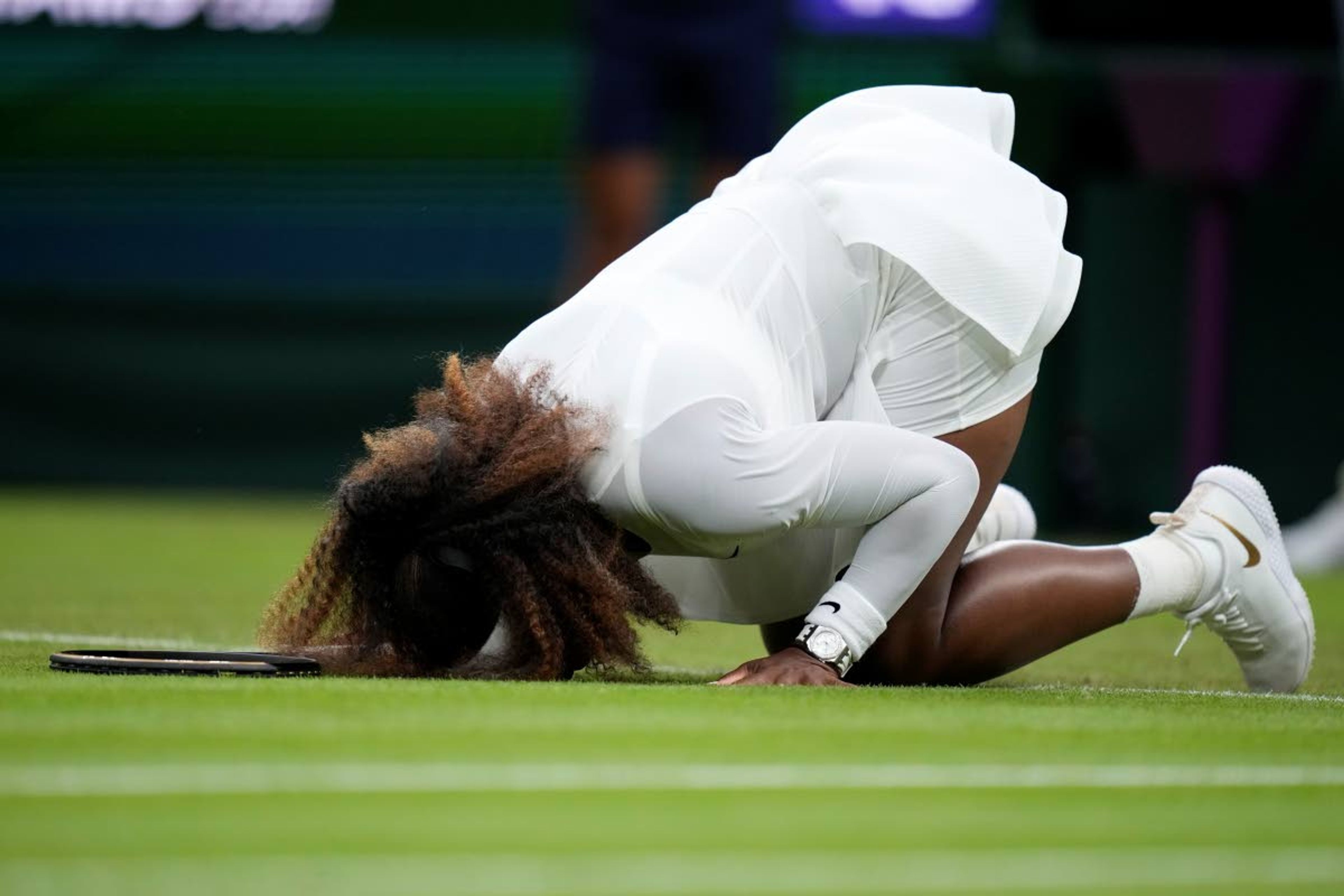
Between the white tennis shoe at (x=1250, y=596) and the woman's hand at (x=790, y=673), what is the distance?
649 mm

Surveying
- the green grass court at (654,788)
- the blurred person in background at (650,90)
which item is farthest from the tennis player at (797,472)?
the blurred person in background at (650,90)

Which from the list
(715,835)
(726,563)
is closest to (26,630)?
(726,563)

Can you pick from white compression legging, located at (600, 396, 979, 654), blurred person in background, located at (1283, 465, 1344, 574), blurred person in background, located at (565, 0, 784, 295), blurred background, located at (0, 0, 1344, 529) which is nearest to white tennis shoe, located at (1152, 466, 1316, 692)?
white compression legging, located at (600, 396, 979, 654)

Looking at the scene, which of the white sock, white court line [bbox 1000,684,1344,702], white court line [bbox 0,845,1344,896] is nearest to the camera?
white court line [bbox 0,845,1344,896]

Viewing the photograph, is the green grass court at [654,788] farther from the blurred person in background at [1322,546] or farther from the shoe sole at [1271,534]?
the blurred person in background at [1322,546]

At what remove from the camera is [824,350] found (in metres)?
3.00

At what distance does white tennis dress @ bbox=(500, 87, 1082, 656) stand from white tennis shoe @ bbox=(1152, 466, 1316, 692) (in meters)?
0.33

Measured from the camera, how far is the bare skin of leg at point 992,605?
303 cm

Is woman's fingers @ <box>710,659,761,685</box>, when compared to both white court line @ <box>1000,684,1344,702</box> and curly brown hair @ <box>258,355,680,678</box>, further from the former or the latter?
white court line @ <box>1000,684,1344,702</box>

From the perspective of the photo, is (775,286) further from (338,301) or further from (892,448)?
(338,301)

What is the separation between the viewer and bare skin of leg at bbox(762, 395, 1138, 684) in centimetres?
303

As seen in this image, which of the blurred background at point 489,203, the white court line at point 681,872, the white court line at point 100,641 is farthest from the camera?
the blurred background at point 489,203

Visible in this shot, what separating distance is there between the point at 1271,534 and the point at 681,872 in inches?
71.5

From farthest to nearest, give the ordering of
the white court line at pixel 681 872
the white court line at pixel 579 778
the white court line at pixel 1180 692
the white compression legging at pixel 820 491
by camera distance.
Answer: the white court line at pixel 1180 692 → the white compression legging at pixel 820 491 → the white court line at pixel 579 778 → the white court line at pixel 681 872
